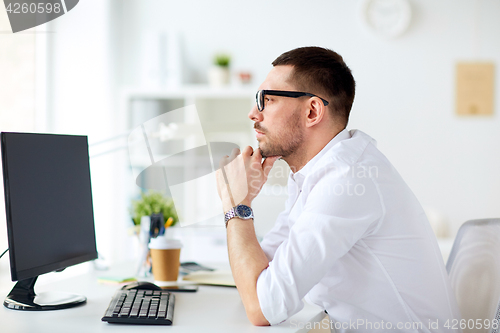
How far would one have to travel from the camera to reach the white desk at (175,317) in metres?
0.96

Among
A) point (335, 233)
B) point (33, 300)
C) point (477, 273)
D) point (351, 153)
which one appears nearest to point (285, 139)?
point (351, 153)

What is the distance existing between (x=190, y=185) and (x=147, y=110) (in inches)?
28.3

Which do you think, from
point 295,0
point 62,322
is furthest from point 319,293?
point 295,0

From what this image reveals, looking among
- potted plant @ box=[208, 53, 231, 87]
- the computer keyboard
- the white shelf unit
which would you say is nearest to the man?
the computer keyboard

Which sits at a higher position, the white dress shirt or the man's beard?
the man's beard

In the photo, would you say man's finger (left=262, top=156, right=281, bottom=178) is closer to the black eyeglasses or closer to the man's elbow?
the black eyeglasses

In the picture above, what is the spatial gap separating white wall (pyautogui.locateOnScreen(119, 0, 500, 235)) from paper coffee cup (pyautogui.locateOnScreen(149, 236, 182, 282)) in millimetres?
1958

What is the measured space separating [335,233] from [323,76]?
0.48 m

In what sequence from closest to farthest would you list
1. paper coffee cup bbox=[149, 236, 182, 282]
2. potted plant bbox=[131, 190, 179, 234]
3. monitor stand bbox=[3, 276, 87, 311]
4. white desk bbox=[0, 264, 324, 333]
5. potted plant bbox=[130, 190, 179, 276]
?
white desk bbox=[0, 264, 324, 333] → monitor stand bbox=[3, 276, 87, 311] → paper coffee cup bbox=[149, 236, 182, 282] → potted plant bbox=[130, 190, 179, 276] → potted plant bbox=[131, 190, 179, 234]

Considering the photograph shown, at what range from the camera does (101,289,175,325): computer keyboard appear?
99cm

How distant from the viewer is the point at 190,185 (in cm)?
263

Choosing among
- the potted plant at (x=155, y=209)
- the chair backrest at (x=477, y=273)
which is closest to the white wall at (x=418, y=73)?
the potted plant at (x=155, y=209)

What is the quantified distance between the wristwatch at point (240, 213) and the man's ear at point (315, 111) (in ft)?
0.96

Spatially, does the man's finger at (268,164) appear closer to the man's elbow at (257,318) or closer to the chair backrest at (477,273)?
the man's elbow at (257,318)
